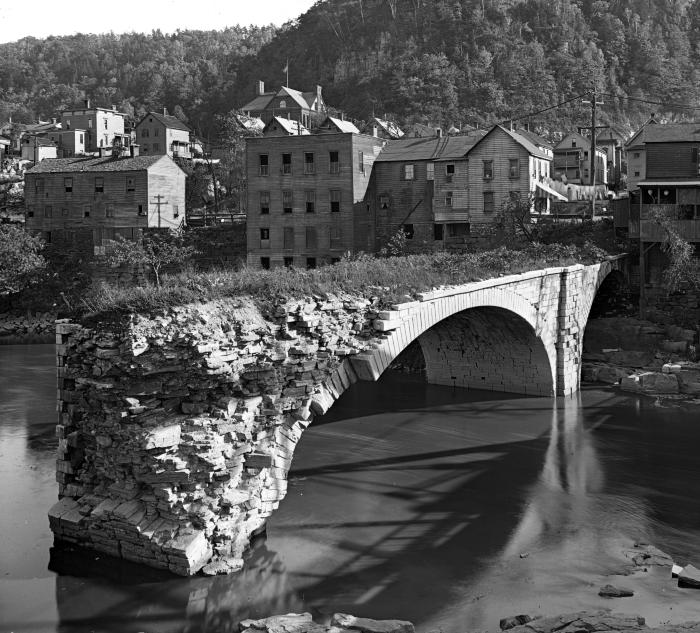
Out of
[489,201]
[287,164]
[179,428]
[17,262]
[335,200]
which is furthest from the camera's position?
[17,262]

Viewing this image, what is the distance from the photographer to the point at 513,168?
164 ft

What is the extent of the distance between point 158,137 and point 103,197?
31.4 meters

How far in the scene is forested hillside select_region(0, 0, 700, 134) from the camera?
329 ft

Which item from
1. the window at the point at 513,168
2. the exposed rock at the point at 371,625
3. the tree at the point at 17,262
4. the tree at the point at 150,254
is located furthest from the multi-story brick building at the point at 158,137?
the exposed rock at the point at 371,625

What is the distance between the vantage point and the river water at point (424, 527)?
15.1 metres

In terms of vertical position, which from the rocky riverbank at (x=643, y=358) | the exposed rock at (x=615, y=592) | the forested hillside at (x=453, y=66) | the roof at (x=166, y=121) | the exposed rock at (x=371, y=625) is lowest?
the exposed rock at (x=615, y=592)

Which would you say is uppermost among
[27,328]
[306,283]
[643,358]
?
[306,283]

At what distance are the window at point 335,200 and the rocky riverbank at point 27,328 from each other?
54.9 feet

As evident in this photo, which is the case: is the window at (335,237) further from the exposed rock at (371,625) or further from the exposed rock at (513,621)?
the exposed rock at (371,625)

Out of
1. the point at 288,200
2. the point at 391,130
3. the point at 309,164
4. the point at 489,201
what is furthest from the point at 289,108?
the point at 489,201

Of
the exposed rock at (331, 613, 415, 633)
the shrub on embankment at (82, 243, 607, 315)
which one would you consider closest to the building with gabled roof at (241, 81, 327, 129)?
the shrub on embankment at (82, 243, 607, 315)

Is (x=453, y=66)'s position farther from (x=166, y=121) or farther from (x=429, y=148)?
(x=429, y=148)

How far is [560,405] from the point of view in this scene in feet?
102

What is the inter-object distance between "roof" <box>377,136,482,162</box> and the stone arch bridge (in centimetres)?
3420
